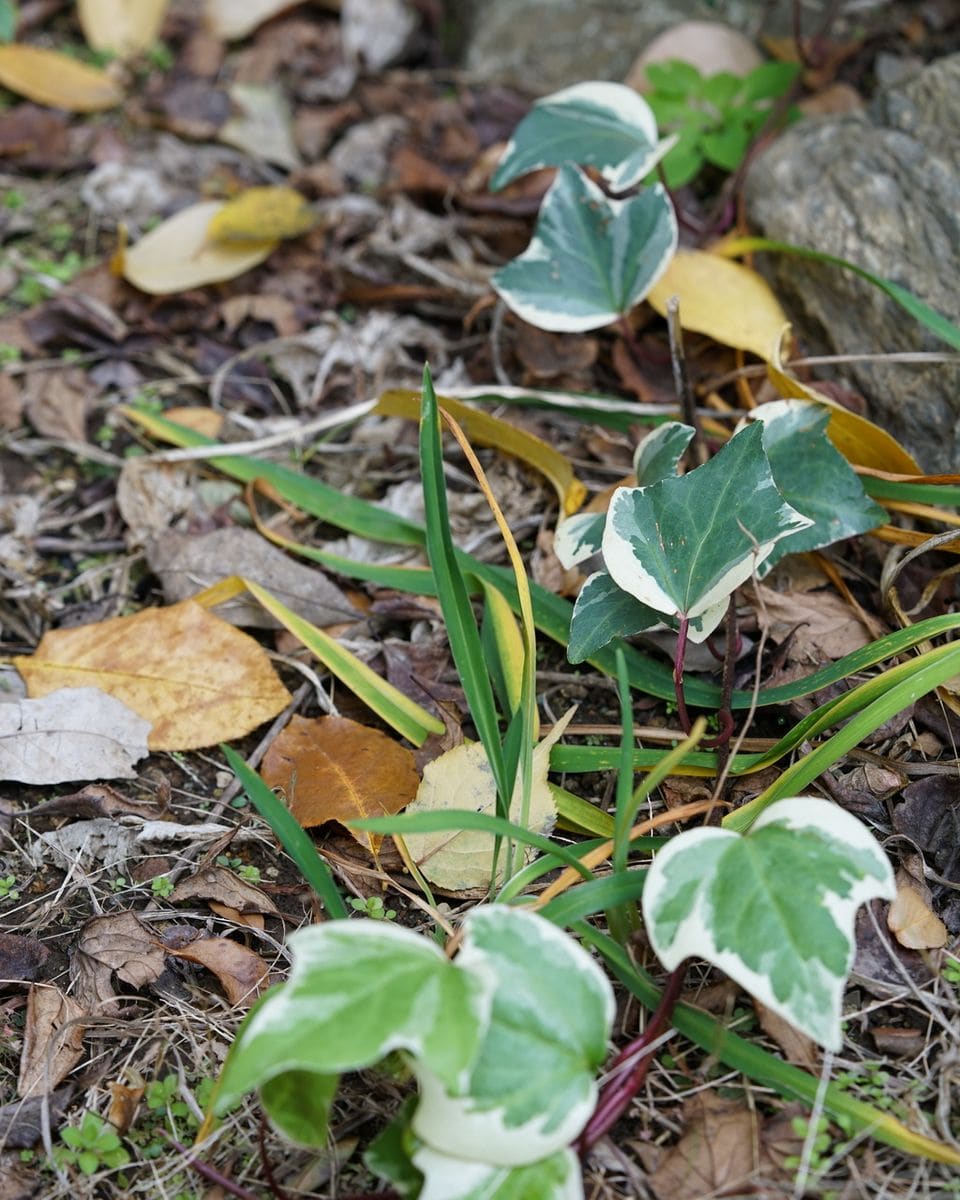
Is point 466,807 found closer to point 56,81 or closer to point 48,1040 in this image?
point 48,1040

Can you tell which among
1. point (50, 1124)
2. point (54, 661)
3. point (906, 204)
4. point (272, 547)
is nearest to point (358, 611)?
point (272, 547)

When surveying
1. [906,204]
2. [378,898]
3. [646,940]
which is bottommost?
[378,898]

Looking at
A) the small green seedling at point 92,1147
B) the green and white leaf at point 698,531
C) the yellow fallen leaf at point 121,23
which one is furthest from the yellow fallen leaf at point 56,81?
the small green seedling at point 92,1147

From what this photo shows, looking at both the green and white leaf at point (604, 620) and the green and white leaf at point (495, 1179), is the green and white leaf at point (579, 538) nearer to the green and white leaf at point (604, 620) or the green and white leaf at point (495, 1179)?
the green and white leaf at point (604, 620)

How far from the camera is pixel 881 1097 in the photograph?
1109 mm

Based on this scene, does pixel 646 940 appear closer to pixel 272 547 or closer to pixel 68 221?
pixel 272 547

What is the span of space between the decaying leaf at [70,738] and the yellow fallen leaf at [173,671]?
0.02m

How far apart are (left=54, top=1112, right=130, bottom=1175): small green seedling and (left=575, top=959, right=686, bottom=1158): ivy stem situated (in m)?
0.50

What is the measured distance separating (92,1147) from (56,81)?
253cm

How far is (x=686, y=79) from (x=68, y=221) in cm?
141

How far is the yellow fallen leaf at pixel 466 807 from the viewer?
53.0 inches

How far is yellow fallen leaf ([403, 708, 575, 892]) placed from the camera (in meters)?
1.35

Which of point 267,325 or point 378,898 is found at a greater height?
point 267,325

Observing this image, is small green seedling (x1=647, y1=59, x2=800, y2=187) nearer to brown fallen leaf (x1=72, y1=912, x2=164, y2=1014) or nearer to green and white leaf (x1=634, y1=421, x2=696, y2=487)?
green and white leaf (x1=634, y1=421, x2=696, y2=487)
